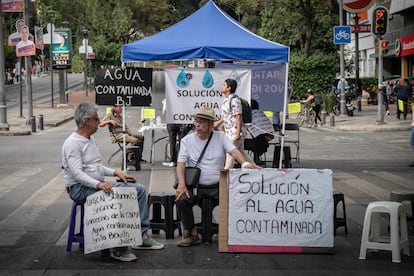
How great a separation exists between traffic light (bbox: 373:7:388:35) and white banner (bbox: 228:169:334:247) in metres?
20.0

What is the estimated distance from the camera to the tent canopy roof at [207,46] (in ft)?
46.4

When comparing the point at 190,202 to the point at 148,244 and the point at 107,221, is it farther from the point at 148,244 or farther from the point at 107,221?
the point at 107,221

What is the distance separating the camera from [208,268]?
7707mm

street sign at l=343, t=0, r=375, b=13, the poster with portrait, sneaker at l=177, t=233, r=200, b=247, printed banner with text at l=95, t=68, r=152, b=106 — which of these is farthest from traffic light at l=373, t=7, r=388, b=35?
sneaker at l=177, t=233, r=200, b=247

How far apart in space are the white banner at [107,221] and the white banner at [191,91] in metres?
5.47

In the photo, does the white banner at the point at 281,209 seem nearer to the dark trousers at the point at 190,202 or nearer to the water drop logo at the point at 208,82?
the dark trousers at the point at 190,202

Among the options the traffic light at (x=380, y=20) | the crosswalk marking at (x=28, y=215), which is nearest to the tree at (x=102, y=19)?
the traffic light at (x=380, y=20)

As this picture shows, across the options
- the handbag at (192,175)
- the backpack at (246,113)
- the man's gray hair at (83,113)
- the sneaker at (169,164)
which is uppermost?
the man's gray hair at (83,113)

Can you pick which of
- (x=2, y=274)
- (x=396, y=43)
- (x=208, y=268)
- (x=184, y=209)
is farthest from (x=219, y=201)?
(x=396, y=43)

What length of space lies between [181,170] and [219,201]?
0.56m

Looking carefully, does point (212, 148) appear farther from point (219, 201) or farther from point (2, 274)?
point (2, 274)

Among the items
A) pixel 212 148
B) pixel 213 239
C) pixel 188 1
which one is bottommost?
pixel 213 239

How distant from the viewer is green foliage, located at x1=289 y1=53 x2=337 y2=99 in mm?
41875

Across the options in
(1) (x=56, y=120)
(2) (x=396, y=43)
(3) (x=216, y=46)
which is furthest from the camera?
(2) (x=396, y=43)
